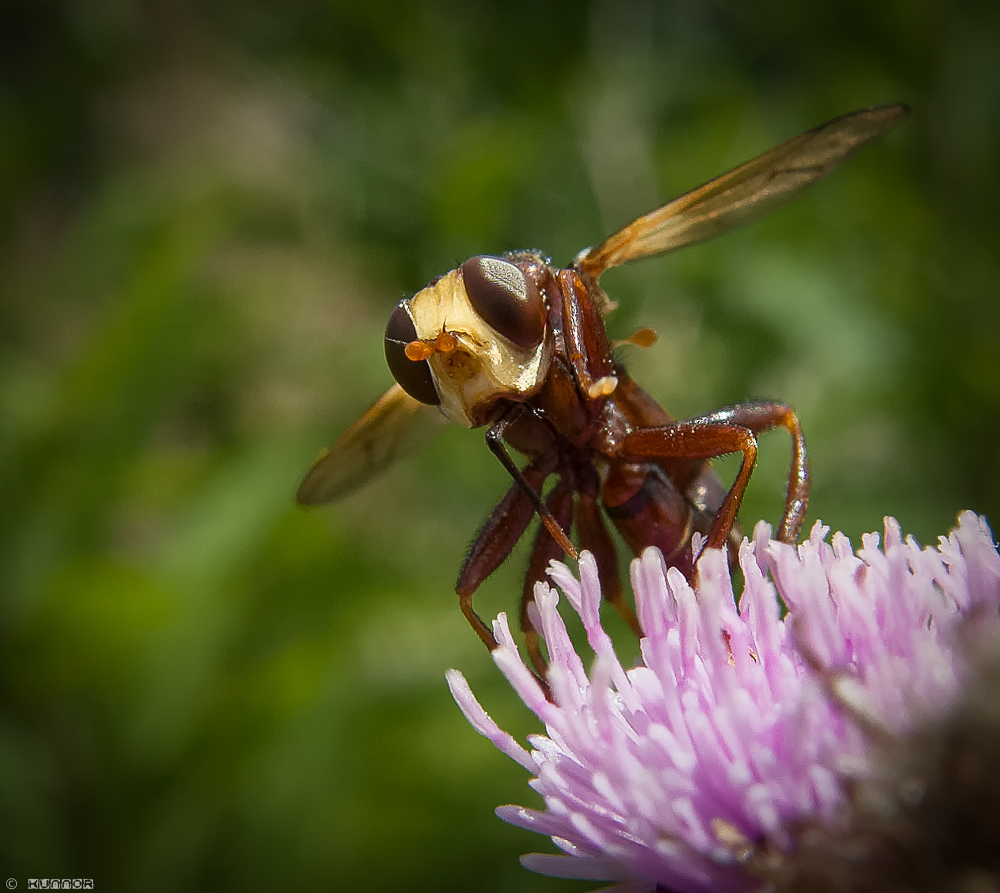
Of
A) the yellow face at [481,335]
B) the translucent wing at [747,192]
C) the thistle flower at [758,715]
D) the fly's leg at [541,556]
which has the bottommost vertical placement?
the thistle flower at [758,715]

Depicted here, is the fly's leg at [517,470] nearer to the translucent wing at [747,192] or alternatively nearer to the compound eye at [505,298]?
the compound eye at [505,298]

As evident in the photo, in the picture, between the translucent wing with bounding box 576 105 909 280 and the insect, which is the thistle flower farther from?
the translucent wing with bounding box 576 105 909 280

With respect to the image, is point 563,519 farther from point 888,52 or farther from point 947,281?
point 888,52

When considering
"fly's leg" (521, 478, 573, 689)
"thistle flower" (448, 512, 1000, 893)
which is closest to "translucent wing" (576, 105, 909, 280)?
"fly's leg" (521, 478, 573, 689)

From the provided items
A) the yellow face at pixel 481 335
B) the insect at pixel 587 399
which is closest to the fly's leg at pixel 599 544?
the insect at pixel 587 399

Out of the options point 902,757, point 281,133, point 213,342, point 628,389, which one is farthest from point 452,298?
point 281,133
